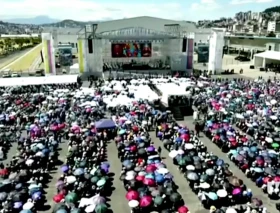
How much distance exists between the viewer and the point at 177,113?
90.0 feet

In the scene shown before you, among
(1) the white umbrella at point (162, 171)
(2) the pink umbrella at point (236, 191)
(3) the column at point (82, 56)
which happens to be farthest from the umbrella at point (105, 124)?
(3) the column at point (82, 56)

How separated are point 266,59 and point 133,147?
1662 inches

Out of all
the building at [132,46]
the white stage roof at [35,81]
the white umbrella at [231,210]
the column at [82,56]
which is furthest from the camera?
the building at [132,46]

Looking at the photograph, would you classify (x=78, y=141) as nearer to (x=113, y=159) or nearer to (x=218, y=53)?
(x=113, y=159)

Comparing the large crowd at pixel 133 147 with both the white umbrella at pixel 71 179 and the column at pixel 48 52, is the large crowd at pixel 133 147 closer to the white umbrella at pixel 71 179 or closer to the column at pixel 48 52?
the white umbrella at pixel 71 179

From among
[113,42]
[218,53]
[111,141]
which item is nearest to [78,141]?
[111,141]

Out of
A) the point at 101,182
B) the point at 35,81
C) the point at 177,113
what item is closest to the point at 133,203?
the point at 101,182

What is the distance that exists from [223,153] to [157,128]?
5.55 metres

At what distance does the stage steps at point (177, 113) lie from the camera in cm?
2716

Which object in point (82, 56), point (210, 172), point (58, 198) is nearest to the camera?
point (58, 198)

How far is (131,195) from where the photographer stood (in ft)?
45.0

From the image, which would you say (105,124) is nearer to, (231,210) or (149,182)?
(149,182)

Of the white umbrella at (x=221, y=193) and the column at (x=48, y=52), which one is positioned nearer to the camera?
the white umbrella at (x=221, y=193)

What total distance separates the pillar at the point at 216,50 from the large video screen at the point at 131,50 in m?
10.3
